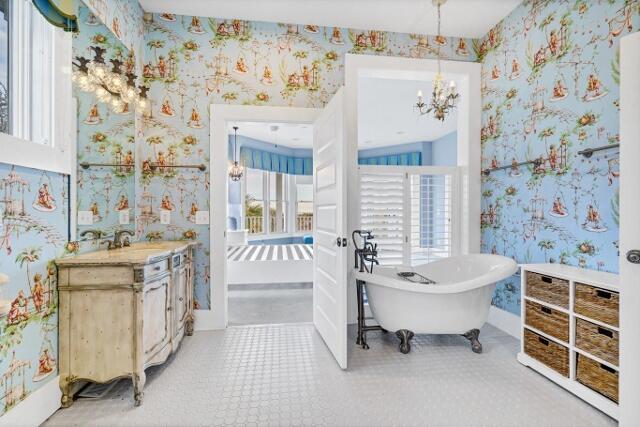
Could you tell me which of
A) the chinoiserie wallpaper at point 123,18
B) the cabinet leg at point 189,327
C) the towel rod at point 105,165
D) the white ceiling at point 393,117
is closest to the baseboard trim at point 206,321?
the cabinet leg at point 189,327

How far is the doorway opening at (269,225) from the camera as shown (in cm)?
416

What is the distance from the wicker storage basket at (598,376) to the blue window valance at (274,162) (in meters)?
6.37

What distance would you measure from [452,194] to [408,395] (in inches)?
89.0

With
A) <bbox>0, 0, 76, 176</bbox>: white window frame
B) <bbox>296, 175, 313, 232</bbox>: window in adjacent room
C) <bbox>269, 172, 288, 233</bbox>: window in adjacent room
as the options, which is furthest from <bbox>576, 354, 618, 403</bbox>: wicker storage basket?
<bbox>296, 175, 313, 232</bbox>: window in adjacent room

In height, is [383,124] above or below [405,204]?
above

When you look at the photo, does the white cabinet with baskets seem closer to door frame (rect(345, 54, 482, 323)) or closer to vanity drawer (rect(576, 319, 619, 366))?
vanity drawer (rect(576, 319, 619, 366))

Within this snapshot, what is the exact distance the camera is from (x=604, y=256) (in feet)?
7.65

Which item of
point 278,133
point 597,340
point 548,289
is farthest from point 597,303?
point 278,133

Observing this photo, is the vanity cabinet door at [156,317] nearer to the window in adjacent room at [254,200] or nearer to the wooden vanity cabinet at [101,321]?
the wooden vanity cabinet at [101,321]

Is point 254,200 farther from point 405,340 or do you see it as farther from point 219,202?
point 405,340

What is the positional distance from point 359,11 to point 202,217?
97.2 inches

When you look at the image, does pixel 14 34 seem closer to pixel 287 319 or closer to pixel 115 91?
pixel 115 91

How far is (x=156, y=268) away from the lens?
2.20 metres

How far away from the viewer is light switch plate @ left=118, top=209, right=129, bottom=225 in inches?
109
